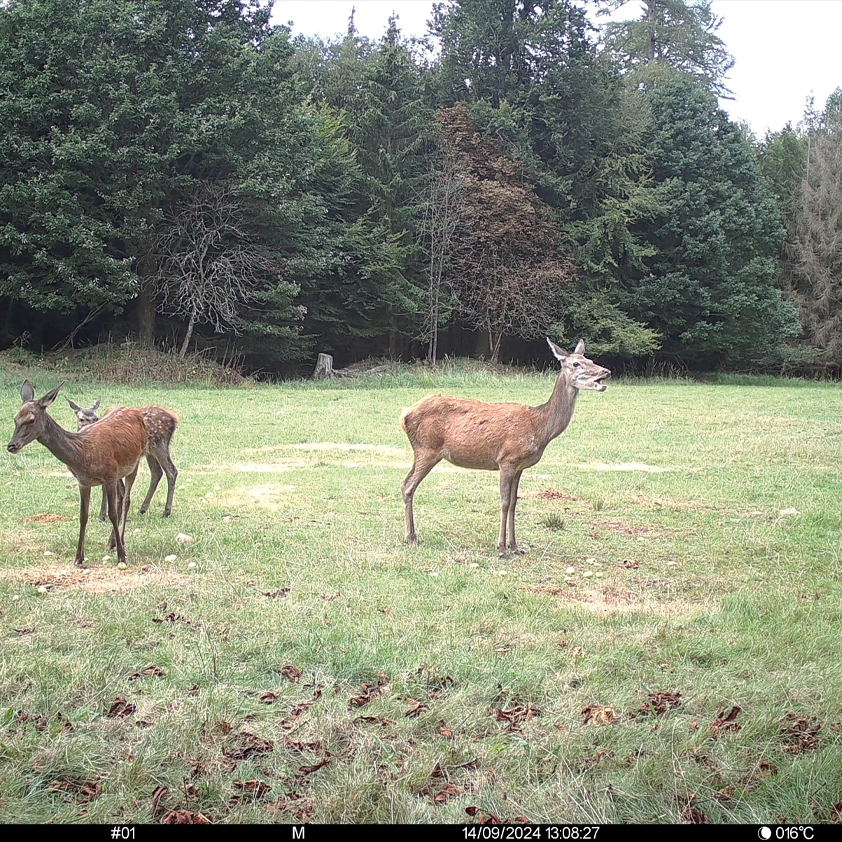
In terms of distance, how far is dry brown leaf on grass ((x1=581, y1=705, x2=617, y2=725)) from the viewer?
144 inches

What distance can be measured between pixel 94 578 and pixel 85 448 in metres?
0.96

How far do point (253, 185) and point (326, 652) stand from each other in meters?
19.6

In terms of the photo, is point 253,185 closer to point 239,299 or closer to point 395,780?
point 239,299

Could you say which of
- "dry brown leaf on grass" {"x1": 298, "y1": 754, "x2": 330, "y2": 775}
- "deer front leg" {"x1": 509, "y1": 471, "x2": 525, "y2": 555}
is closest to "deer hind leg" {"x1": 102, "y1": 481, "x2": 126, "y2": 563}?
"deer front leg" {"x1": 509, "y1": 471, "x2": 525, "y2": 555}

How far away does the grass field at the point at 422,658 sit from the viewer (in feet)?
10.4

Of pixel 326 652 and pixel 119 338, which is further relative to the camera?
pixel 119 338

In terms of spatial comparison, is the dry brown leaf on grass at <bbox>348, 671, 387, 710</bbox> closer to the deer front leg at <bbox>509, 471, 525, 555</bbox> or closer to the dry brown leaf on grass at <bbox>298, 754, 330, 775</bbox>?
the dry brown leaf on grass at <bbox>298, 754, 330, 775</bbox>

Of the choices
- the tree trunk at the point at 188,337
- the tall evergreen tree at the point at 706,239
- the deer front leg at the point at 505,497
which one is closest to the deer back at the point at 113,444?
the deer front leg at the point at 505,497

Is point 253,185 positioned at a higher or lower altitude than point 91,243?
higher

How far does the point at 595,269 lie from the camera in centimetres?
2909

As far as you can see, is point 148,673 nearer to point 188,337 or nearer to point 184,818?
point 184,818

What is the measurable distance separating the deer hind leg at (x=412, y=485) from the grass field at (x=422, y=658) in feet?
0.62

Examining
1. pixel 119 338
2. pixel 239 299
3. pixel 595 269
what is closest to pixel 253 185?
pixel 239 299

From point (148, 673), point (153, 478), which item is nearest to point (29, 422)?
point (153, 478)
